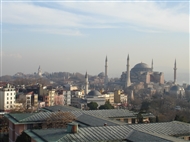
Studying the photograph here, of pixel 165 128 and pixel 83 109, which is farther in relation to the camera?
pixel 83 109

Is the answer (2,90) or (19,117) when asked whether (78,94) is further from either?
(19,117)

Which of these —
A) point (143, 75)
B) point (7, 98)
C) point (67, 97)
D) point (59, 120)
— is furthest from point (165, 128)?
point (143, 75)

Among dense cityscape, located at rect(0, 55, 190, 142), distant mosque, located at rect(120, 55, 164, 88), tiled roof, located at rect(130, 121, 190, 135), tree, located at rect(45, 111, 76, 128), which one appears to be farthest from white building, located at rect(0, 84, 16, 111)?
distant mosque, located at rect(120, 55, 164, 88)

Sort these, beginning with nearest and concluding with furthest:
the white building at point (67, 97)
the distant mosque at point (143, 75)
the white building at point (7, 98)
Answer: the white building at point (7, 98), the white building at point (67, 97), the distant mosque at point (143, 75)

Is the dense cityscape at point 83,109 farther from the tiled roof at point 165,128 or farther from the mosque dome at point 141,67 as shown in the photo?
the tiled roof at point 165,128

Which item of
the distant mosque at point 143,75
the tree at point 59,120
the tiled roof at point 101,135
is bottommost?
the tree at point 59,120

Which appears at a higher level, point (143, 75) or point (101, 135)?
point (143, 75)

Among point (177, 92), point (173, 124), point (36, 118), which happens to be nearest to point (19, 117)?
point (36, 118)

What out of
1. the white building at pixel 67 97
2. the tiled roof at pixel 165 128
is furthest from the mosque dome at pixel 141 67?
the tiled roof at pixel 165 128

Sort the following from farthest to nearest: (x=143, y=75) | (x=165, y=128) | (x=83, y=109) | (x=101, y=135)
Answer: (x=143, y=75) → (x=83, y=109) → (x=165, y=128) → (x=101, y=135)

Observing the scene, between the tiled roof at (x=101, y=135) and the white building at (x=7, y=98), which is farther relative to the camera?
the white building at (x=7, y=98)

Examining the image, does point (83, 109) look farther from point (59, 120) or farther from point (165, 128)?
point (165, 128)
